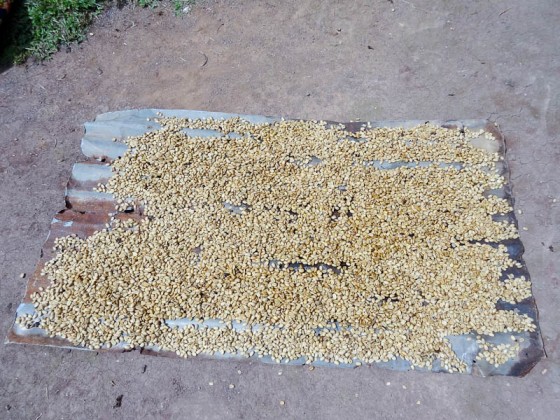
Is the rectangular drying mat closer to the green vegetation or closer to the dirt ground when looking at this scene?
the dirt ground

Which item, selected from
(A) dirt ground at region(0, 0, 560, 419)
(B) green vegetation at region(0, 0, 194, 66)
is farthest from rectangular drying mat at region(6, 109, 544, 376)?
(B) green vegetation at region(0, 0, 194, 66)

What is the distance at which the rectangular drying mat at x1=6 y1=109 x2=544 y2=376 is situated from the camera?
3.53m

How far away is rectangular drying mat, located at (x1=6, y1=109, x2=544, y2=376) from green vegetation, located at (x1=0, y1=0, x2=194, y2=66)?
5.36ft

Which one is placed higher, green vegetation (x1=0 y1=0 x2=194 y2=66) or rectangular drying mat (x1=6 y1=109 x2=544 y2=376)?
green vegetation (x1=0 y1=0 x2=194 y2=66)

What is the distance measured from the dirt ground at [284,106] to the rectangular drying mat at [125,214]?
0.12m

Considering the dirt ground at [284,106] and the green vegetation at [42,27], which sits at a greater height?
the green vegetation at [42,27]

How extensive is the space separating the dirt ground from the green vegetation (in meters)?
0.19

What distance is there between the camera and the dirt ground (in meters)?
3.48

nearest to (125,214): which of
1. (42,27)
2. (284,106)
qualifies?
(284,106)

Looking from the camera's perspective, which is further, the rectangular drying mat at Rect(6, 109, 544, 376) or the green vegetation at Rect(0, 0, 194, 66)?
the green vegetation at Rect(0, 0, 194, 66)

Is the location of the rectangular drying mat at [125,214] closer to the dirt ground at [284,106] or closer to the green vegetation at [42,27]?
the dirt ground at [284,106]

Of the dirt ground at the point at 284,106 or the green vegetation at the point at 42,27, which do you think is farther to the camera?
the green vegetation at the point at 42,27

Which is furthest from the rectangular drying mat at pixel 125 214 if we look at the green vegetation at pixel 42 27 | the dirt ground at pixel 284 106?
the green vegetation at pixel 42 27

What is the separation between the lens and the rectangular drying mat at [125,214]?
353 centimetres
